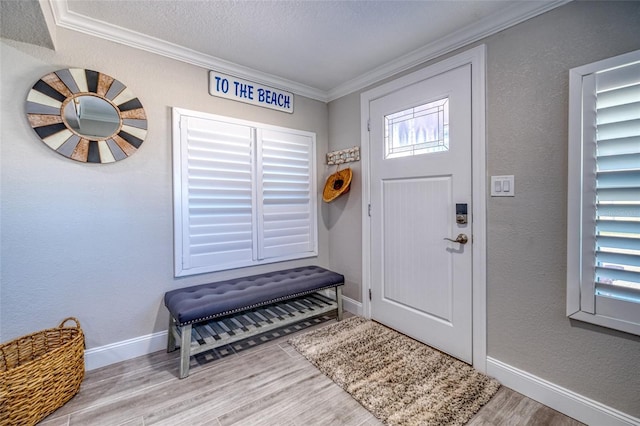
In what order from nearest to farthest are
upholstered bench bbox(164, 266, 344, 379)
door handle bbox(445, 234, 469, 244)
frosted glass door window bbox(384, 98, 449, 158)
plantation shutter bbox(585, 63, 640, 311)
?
1. plantation shutter bbox(585, 63, 640, 311)
2. upholstered bench bbox(164, 266, 344, 379)
3. door handle bbox(445, 234, 469, 244)
4. frosted glass door window bbox(384, 98, 449, 158)

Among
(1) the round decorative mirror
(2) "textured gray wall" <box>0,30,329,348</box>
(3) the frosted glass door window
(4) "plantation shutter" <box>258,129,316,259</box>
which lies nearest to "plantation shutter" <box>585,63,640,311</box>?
(3) the frosted glass door window

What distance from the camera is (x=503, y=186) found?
1769 millimetres

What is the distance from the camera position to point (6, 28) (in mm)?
1554

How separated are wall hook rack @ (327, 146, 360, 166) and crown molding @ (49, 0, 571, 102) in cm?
60

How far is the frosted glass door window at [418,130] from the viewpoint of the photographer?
208 centimetres

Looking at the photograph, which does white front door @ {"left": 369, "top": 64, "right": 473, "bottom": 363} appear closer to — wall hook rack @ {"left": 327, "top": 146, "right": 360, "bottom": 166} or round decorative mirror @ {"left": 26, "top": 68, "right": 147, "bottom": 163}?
wall hook rack @ {"left": 327, "top": 146, "right": 360, "bottom": 166}

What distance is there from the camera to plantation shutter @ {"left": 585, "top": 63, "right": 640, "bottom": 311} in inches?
51.5

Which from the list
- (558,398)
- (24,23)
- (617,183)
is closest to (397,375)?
(558,398)

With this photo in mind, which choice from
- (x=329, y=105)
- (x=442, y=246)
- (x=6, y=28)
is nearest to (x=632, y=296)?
(x=442, y=246)

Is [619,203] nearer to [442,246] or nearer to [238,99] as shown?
[442,246]

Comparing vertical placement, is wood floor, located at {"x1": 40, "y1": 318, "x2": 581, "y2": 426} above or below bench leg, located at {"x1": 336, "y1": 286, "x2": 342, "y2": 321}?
below

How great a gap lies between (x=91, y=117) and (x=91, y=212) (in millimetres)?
643

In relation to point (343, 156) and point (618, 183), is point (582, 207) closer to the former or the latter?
point (618, 183)

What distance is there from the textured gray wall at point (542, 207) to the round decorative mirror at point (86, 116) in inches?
98.6
